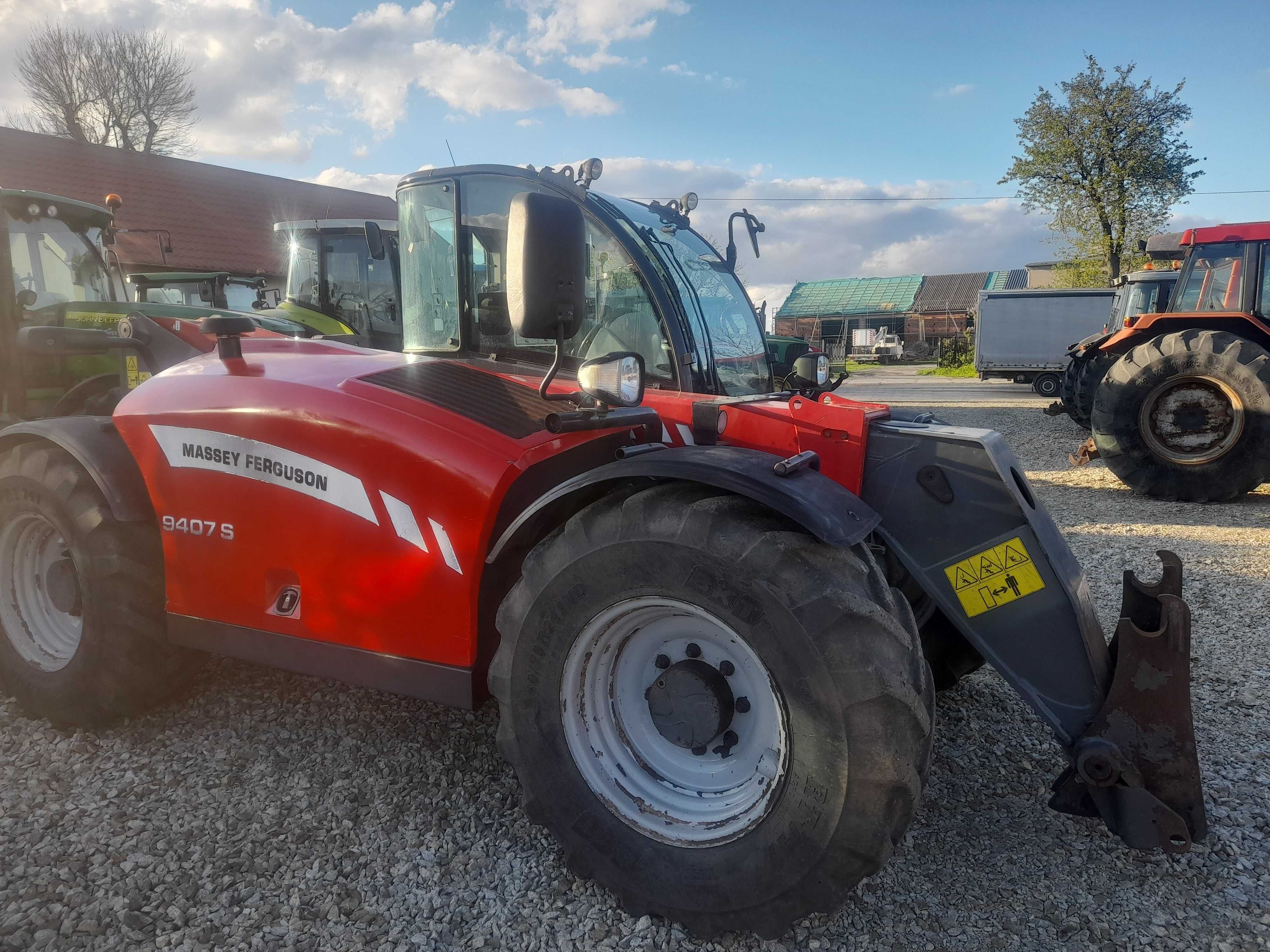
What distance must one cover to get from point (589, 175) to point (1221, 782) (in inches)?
124

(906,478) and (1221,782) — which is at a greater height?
(906,478)

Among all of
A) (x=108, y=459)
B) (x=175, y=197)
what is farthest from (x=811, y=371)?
(x=175, y=197)

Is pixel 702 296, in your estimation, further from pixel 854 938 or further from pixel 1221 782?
pixel 1221 782

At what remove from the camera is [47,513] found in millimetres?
3135

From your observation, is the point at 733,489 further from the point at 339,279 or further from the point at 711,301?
the point at 339,279

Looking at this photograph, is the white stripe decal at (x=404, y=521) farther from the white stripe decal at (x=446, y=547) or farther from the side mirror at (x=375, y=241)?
the side mirror at (x=375, y=241)

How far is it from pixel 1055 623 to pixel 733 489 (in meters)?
1.04

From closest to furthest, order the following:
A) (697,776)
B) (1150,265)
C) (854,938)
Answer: (854,938)
(697,776)
(1150,265)

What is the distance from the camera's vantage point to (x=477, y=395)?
8.79 feet

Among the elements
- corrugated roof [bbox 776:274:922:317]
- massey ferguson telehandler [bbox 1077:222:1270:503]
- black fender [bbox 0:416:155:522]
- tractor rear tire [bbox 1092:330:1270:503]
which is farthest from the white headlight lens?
corrugated roof [bbox 776:274:922:317]

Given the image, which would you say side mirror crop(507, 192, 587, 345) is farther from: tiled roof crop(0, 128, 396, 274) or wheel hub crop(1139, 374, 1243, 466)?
tiled roof crop(0, 128, 396, 274)

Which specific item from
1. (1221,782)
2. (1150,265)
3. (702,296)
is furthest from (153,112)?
(1221,782)

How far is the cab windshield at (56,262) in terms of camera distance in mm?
6754

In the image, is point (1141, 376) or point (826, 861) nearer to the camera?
point (826, 861)
